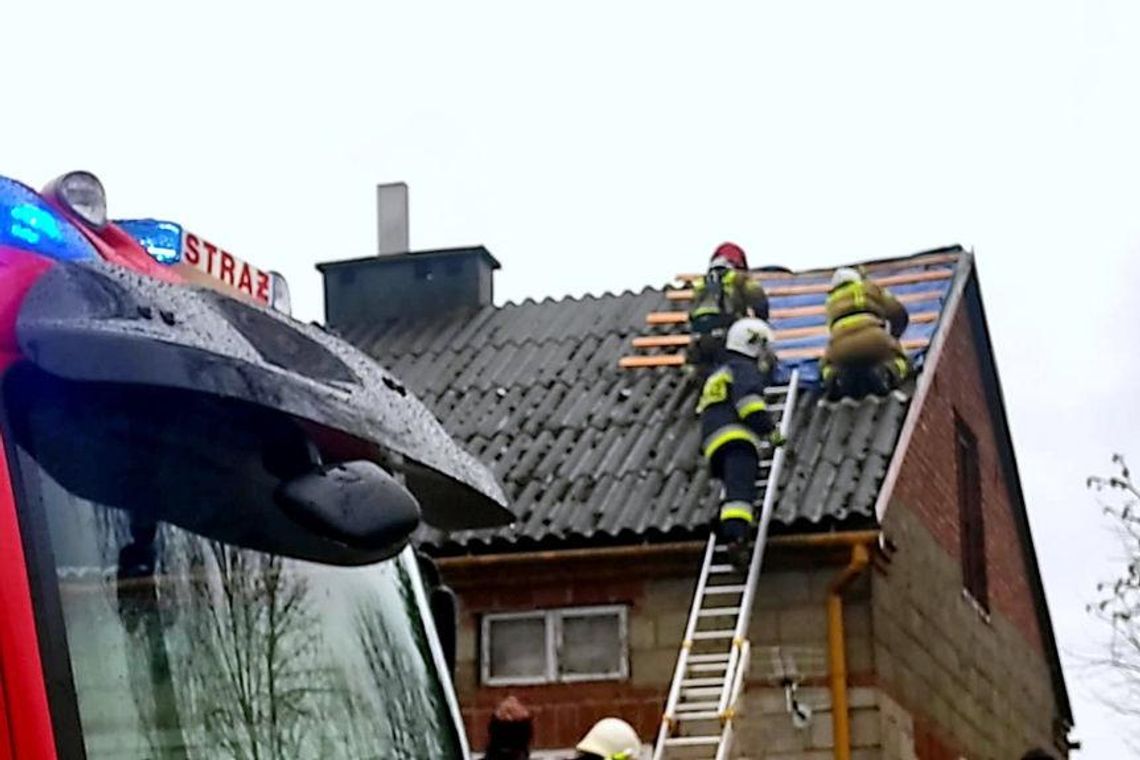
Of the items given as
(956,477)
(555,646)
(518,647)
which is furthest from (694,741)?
(956,477)

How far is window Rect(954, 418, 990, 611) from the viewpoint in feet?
53.8

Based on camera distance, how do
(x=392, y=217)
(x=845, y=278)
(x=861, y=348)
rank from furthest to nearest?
(x=392, y=217) < (x=845, y=278) < (x=861, y=348)

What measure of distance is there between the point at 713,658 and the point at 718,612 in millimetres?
273

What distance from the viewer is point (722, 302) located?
47.4 feet

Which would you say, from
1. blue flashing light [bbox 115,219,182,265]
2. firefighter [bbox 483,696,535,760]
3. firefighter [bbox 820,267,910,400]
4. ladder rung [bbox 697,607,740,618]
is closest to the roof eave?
firefighter [bbox 820,267,910,400]

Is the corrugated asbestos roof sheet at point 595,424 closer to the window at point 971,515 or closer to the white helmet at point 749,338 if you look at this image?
the white helmet at point 749,338

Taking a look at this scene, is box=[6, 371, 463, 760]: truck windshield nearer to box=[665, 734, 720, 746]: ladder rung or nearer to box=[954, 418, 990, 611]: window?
box=[665, 734, 720, 746]: ladder rung

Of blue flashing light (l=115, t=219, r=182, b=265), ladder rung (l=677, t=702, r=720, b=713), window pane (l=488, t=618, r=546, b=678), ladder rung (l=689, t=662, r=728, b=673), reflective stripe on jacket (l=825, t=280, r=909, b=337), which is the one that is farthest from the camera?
reflective stripe on jacket (l=825, t=280, r=909, b=337)

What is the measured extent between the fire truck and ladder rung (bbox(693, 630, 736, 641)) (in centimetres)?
853

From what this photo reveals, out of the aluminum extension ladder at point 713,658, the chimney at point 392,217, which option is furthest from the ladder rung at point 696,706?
the chimney at point 392,217

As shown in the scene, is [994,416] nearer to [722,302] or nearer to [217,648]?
[722,302]

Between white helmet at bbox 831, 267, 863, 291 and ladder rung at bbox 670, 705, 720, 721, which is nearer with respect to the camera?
ladder rung at bbox 670, 705, 720, 721

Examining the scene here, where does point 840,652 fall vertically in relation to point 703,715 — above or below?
above

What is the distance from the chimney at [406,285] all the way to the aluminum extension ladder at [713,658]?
5.78 m
